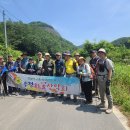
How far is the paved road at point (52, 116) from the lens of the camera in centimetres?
726

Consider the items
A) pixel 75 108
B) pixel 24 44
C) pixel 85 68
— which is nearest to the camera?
pixel 75 108

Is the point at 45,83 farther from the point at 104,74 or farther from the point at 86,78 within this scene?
the point at 104,74

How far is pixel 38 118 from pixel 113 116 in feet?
7.71

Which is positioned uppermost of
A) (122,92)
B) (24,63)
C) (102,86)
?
(24,63)

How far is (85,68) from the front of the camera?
10219mm

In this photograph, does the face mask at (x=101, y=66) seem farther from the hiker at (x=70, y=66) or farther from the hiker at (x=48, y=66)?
the hiker at (x=48, y=66)

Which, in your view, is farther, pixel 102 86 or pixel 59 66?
pixel 59 66

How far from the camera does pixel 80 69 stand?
33.9ft

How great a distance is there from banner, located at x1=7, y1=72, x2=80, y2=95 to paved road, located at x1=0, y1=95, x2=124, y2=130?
78 cm

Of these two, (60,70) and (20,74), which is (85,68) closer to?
(60,70)

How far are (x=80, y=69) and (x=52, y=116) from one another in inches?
106

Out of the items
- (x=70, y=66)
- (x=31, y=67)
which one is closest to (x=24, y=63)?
(x=31, y=67)

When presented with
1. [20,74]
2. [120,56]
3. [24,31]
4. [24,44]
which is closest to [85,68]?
[20,74]

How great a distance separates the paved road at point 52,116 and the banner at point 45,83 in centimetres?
78
